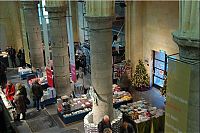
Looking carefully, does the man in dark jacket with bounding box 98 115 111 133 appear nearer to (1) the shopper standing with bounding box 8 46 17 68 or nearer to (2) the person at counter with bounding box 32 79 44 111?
(2) the person at counter with bounding box 32 79 44 111

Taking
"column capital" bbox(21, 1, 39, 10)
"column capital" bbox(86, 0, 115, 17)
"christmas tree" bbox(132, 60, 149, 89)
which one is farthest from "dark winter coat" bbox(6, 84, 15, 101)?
"column capital" bbox(21, 1, 39, 10)

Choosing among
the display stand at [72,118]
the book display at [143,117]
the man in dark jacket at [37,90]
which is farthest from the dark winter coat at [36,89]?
the book display at [143,117]

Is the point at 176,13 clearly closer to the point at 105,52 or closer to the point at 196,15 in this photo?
the point at 105,52

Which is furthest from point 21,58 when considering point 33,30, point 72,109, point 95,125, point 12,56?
point 95,125

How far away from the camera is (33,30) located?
18.0 meters

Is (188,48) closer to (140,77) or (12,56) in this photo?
(140,77)

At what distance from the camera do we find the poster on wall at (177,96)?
4.23 metres

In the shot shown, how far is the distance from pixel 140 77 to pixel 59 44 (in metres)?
4.68

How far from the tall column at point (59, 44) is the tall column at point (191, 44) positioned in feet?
31.4

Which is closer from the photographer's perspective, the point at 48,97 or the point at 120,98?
the point at 120,98

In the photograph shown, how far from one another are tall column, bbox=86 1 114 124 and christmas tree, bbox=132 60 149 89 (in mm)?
5253

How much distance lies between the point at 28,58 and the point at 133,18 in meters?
7.86

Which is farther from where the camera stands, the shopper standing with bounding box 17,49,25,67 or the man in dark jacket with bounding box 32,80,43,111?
the shopper standing with bounding box 17,49,25,67

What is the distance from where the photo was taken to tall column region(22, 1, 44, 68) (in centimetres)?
1761
